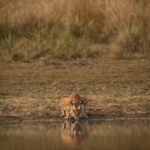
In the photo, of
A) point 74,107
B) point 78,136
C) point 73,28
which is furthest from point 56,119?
point 73,28

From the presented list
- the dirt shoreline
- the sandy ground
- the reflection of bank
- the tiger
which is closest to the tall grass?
the sandy ground

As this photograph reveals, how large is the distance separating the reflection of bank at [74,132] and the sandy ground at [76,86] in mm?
507

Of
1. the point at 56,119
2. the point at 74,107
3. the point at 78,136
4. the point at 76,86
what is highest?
the point at 76,86

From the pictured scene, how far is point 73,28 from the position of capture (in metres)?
19.1

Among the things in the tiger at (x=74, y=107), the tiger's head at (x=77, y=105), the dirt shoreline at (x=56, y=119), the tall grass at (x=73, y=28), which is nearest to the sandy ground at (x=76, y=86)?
the dirt shoreline at (x=56, y=119)

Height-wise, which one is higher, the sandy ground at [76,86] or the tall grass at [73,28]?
the tall grass at [73,28]

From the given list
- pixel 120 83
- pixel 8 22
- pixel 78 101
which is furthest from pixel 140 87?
pixel 8 22

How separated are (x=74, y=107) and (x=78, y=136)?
1.15 metres

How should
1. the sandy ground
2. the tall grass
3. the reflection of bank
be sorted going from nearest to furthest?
the reflection of bank
the sandy ground
the tall grass

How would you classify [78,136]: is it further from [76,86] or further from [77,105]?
[76,86]

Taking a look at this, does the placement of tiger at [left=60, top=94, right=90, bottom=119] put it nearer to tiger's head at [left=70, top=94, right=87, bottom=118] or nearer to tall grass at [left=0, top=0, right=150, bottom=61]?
tiger's head at [left=70, top=94, right=87, bottom=118]

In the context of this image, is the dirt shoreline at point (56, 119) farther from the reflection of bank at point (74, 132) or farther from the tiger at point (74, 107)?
the reflection of bank at point (74, 132)

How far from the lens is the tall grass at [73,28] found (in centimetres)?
1828

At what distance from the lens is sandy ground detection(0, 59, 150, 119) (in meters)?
14.8
